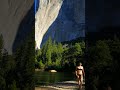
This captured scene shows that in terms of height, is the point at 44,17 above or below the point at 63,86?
above

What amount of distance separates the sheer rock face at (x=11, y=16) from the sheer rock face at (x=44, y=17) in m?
1.54

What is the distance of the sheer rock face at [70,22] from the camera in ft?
38.1

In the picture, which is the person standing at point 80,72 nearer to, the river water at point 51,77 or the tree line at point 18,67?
the river water at point 51,77

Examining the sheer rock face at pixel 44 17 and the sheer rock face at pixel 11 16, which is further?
the sheer rock face at pixel 44 17

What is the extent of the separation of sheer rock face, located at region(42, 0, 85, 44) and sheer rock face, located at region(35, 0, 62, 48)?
54 cm

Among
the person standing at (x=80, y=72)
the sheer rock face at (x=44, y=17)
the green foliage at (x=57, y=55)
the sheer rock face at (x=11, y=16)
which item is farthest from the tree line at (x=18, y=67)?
the sheer rock face at (x=44, y=17)

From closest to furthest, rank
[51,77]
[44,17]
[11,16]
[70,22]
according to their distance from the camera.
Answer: [11,16], [70,22], [51,77], [44,17]

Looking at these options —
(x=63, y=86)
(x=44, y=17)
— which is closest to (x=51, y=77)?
(x=63, y=86)

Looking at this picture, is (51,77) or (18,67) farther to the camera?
(51,77)

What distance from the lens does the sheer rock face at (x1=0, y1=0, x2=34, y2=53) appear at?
1116 cm

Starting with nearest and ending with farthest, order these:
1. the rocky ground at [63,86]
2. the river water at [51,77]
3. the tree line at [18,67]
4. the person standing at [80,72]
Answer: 1. the tree line at [18,67]
2. the person standing at [80,72]
3. the rocky ground at [63,86]
4. the river water at [51,77]

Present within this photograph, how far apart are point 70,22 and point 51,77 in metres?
2.18

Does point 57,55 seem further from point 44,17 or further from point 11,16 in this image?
point 11,16

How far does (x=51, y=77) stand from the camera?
12.8 m
